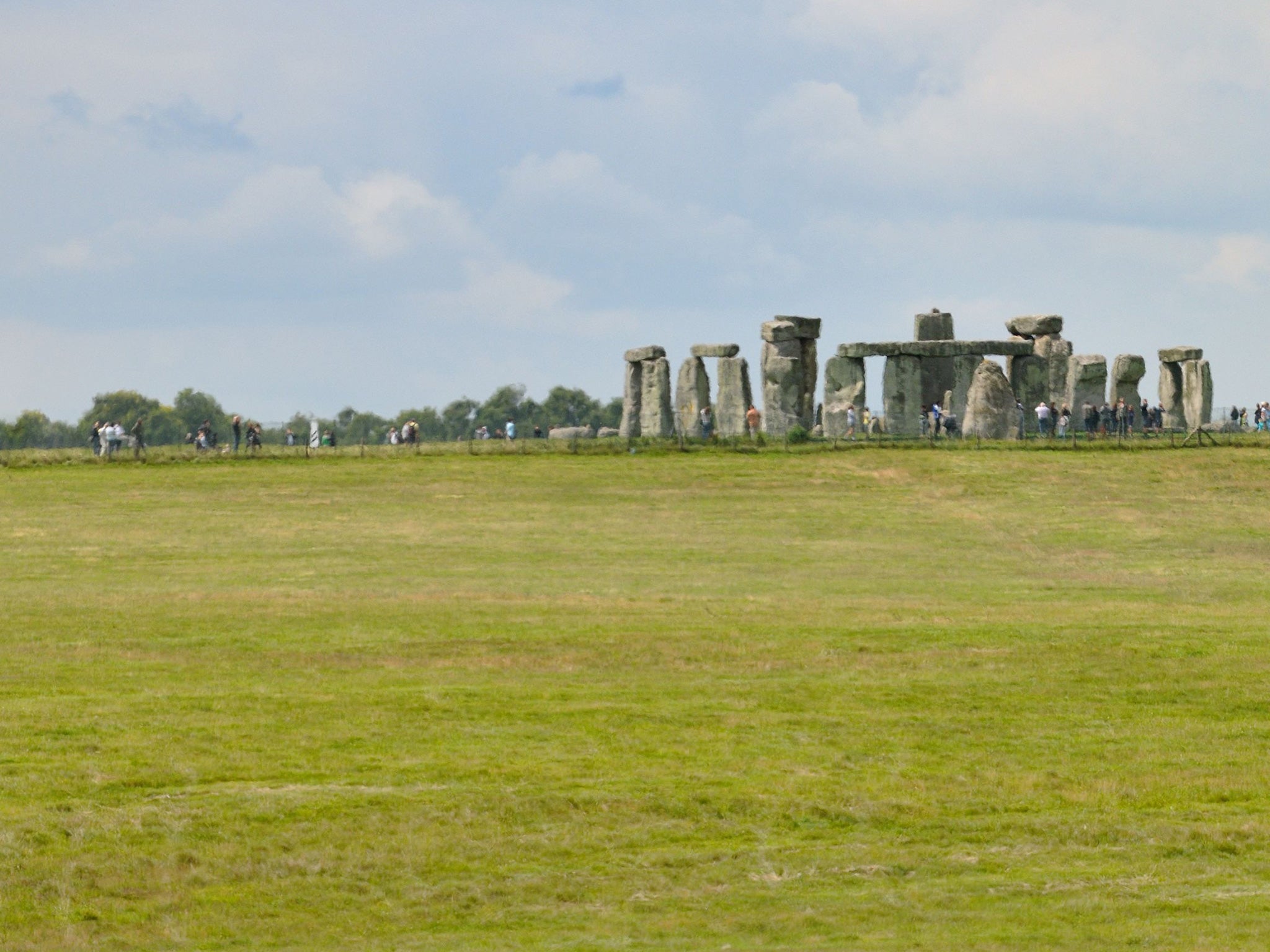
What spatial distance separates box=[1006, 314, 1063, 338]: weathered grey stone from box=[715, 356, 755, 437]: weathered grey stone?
1007 cm

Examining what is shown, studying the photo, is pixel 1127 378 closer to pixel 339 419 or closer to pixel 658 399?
pixel 658 399

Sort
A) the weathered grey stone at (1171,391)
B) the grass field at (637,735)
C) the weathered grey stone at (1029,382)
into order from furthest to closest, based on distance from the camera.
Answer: the weathered grey stone at (1171,391) → the weathered grey stone at (1029,382) → the grass field at (637,735)

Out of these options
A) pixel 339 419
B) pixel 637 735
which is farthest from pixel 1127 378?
pixel 339 419

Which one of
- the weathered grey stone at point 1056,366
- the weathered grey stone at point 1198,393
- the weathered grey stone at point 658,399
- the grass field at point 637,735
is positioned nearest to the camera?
the grass field at point 637,735

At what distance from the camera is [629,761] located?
19344 millimetres

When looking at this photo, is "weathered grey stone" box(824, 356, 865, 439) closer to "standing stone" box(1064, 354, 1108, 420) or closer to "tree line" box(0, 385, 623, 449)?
"standing stone" box(1064, 354, 1108, 420)

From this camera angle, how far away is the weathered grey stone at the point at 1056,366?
62.5m

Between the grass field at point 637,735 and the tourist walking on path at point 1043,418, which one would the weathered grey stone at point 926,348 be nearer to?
the tourist walking on path at point 1043,418

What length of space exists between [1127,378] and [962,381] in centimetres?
723

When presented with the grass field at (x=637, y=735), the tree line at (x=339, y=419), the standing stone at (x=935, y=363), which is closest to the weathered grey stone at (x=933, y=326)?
the standing stone at (x=935, y=363)

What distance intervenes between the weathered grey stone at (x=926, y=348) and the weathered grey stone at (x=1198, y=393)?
9.68 metres

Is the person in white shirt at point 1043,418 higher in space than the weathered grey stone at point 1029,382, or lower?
lower

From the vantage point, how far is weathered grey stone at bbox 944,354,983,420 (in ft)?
195

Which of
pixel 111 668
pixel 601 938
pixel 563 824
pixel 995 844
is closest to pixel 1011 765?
pixel 995 844
